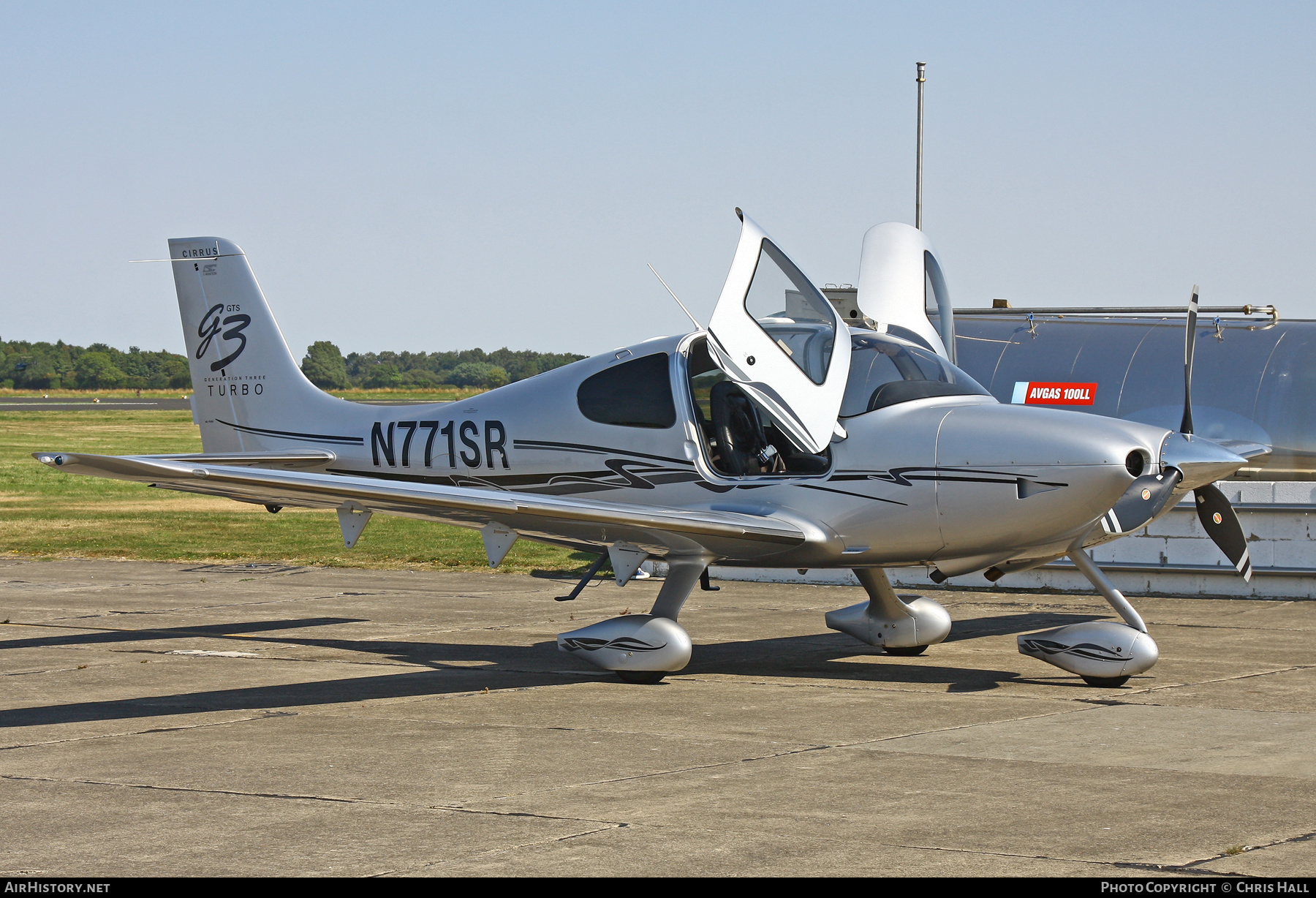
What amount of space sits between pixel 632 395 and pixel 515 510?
1.65m

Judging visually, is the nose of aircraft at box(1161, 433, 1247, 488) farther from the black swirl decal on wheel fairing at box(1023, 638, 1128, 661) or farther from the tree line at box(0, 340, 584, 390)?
the tree line at box(0, 340, 584, 390)

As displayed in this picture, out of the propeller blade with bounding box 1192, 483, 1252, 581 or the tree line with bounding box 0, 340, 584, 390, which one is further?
the tree line with bounding box 0, 340, 584, 390

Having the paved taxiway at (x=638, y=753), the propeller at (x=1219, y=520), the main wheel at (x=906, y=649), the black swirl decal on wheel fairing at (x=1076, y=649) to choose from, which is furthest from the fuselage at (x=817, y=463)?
the main wheel at (x=906, y=649)

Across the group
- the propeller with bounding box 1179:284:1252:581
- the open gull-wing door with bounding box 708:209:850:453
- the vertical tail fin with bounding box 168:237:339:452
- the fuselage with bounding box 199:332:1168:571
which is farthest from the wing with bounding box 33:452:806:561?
the propeller with bounding box 1179:284:1252:581

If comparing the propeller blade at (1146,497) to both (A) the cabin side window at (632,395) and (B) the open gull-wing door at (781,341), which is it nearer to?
(B) the open gull-wing door at (781,341)

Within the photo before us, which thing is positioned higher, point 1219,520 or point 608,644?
point 1219,520

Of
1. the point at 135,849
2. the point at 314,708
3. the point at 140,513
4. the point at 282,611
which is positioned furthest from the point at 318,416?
the point at 140,513

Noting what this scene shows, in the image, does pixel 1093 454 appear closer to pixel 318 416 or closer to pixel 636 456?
pixel 636 456

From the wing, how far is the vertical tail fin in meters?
2.22

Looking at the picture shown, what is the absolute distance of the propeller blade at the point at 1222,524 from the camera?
963 cm

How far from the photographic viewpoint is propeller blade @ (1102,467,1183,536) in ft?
28.0

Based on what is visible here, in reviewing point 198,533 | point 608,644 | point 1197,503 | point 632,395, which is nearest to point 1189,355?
point 1197,503

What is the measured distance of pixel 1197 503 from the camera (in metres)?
9.45

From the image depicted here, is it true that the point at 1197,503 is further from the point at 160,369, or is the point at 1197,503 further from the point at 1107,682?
the point at 160,369
